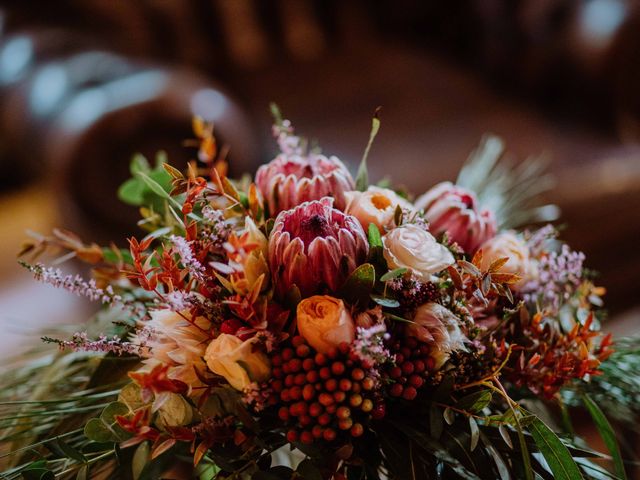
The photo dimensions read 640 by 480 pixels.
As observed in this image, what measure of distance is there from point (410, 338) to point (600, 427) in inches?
8.7

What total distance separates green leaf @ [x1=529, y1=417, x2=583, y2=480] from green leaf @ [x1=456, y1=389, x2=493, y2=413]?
0.04 m

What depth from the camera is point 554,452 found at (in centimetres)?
51

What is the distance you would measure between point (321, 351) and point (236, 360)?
64mm

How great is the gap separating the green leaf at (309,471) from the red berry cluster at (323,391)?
→ 18mm

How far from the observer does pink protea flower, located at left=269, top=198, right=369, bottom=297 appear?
0.50 meters

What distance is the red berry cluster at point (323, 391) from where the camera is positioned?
48 cm

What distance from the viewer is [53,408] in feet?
2.00

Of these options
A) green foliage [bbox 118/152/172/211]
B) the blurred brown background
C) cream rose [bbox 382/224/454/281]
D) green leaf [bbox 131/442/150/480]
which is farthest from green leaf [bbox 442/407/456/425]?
the blurred brown background

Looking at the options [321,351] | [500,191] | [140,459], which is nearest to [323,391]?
[321,351]

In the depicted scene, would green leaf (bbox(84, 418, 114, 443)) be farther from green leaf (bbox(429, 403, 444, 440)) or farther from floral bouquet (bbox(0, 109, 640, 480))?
green leaf (bbox(429, 403, 444, 440))

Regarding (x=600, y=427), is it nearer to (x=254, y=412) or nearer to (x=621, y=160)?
(x=254, y=412)

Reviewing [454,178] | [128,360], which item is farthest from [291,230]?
[454,178]

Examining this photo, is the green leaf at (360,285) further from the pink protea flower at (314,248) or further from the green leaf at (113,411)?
the green leaf at (113,411)

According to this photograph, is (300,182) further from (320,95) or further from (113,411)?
(320,95)
